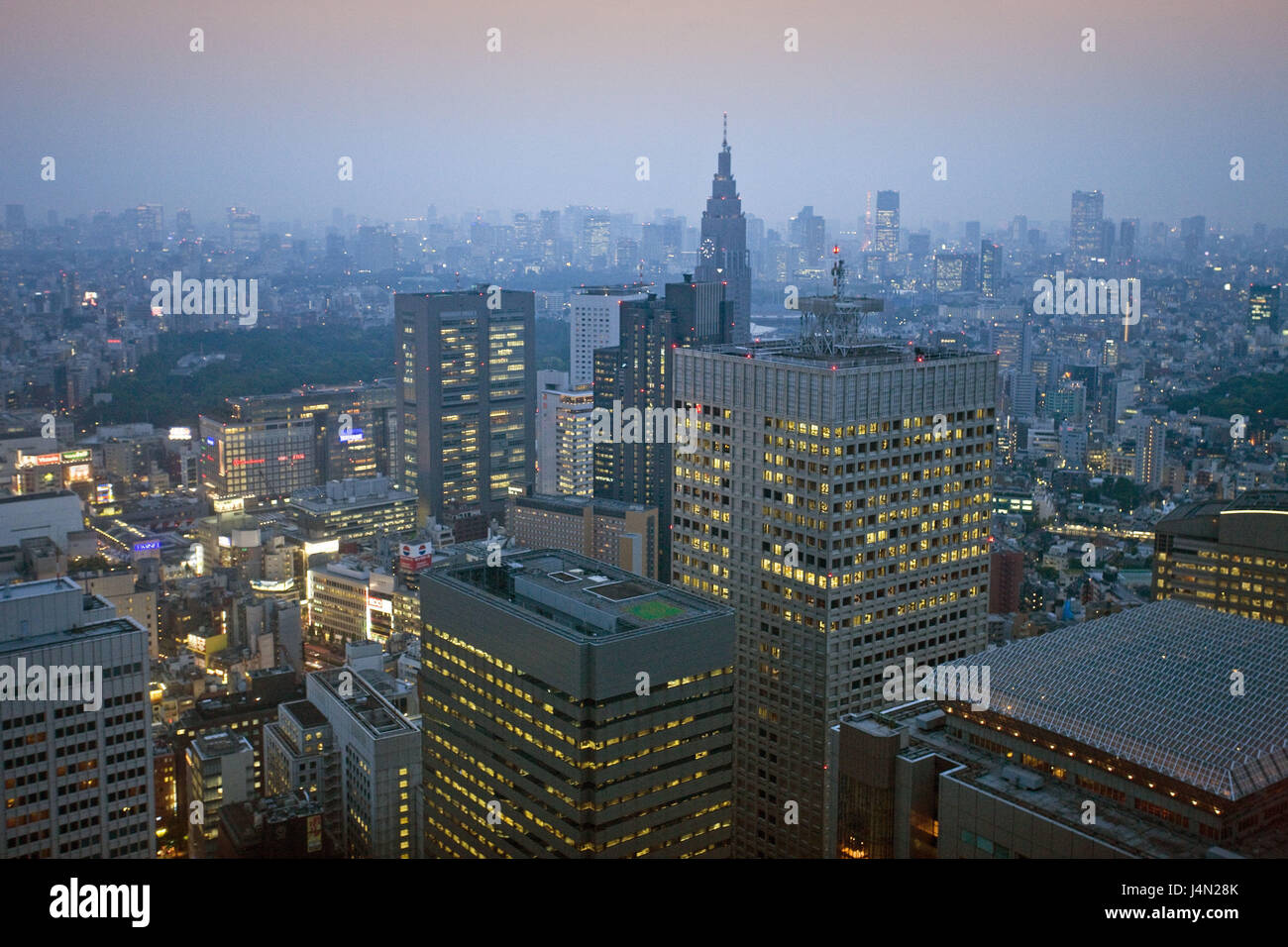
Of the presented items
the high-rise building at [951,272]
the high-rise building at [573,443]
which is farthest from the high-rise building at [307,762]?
the high-rise building at [951,272]

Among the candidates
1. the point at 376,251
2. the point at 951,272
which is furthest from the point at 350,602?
the point at 376,251

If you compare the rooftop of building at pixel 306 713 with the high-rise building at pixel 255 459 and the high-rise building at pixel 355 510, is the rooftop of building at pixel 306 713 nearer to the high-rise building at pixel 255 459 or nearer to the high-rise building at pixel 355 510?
the high-rise building at pixel 355 510

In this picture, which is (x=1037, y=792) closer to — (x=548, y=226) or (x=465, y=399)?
(x=465, y=399)

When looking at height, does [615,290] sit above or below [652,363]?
above

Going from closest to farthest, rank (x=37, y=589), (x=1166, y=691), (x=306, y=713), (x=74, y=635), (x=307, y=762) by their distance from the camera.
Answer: (x=1166, y=691) → (x=74, y=635) → (x=37, y=589) → (x=307, y=762) → (x=306, y=713)

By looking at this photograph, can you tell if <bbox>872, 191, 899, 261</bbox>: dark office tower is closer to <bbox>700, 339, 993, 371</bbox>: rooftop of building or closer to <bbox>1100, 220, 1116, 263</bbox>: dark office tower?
<bbox>1100, 220, 1116, 263</bbox>: dark office tower

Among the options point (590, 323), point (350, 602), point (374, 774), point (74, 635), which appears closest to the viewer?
point (74, 635)
